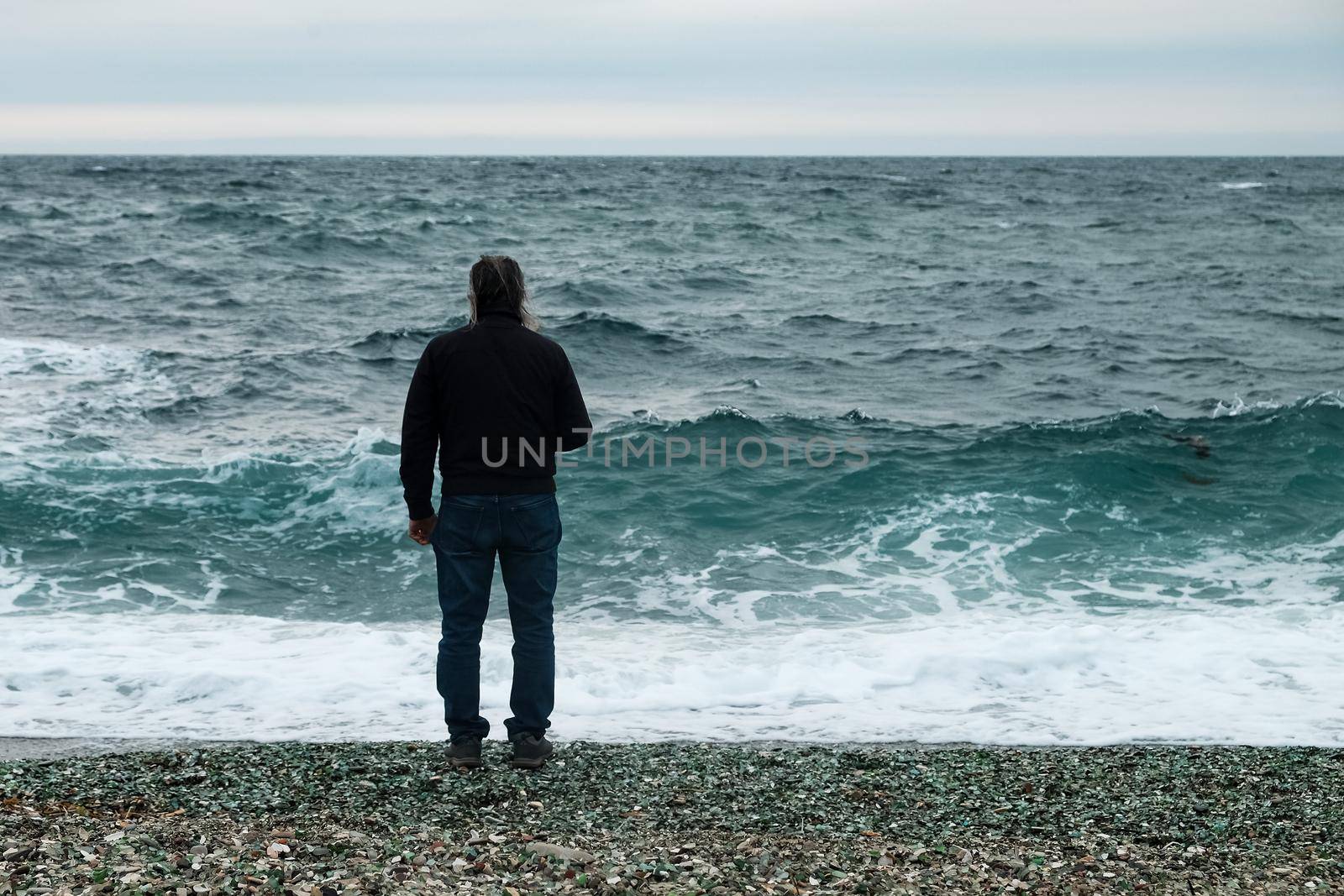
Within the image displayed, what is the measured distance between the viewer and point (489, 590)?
4.85 meters

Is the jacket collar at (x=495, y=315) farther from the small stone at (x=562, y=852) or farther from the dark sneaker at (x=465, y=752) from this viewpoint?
the small stone at (x=562, y=852)

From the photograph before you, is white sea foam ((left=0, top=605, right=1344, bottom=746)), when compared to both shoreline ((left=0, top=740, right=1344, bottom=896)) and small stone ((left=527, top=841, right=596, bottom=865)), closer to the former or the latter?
shoreline ((left=0, top=740, right=1344, bottom=896))

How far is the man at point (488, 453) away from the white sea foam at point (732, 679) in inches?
59.1

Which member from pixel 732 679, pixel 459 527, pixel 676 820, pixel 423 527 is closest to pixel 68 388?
pixel 732 679

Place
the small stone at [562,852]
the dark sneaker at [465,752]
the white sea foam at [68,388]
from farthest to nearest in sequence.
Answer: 1. the white sea foam at [68,388]
2. the dark sneaker at [465,752]
3. the small stone at [562,852]

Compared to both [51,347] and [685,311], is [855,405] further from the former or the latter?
[51,347]

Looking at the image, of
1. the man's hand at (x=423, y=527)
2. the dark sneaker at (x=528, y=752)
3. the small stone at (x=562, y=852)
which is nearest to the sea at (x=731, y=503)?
the dark sneaker at (x=528, y=752)

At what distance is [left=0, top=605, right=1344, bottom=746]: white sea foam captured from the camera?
20.3 ft

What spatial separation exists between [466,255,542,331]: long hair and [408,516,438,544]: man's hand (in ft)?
2.70

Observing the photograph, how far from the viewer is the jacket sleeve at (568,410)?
4.77 m

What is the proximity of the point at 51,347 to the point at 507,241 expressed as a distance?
18005 mm

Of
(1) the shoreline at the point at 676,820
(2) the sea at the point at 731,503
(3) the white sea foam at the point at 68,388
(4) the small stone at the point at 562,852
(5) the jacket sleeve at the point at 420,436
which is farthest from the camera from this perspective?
(3) the white sea foam at the point at 68,388

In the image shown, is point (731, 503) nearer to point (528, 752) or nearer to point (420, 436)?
point (528, 752)

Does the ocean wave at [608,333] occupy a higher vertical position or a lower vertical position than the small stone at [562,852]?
higher
